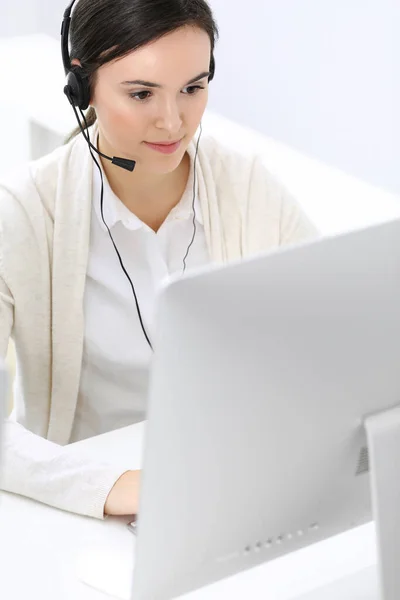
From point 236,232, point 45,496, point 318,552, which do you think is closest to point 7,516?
point 45,496

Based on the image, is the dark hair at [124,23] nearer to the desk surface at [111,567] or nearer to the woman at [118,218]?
the woman at [118,218]

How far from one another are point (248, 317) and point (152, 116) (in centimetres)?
76

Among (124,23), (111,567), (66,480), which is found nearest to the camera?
(111,567)

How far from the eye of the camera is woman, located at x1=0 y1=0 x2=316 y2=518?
1658mm

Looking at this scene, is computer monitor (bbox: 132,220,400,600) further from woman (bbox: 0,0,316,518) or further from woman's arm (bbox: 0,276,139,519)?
woman (bbox: 0,0,316,518)

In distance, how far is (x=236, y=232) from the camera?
1931mm

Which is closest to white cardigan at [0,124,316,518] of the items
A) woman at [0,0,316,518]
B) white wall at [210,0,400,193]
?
woman at [0,0,316,518]

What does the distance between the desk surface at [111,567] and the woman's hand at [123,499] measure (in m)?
0.02

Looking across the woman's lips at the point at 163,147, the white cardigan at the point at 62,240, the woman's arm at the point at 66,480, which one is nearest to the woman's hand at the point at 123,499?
the woman's arm at the point at 66,480

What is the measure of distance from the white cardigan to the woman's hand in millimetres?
319

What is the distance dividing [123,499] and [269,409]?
0.44m

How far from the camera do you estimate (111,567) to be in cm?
133

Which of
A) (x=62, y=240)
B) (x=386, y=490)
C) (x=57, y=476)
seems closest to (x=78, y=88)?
(x=62, y=240)

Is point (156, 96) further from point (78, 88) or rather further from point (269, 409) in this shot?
point (269, 409)
